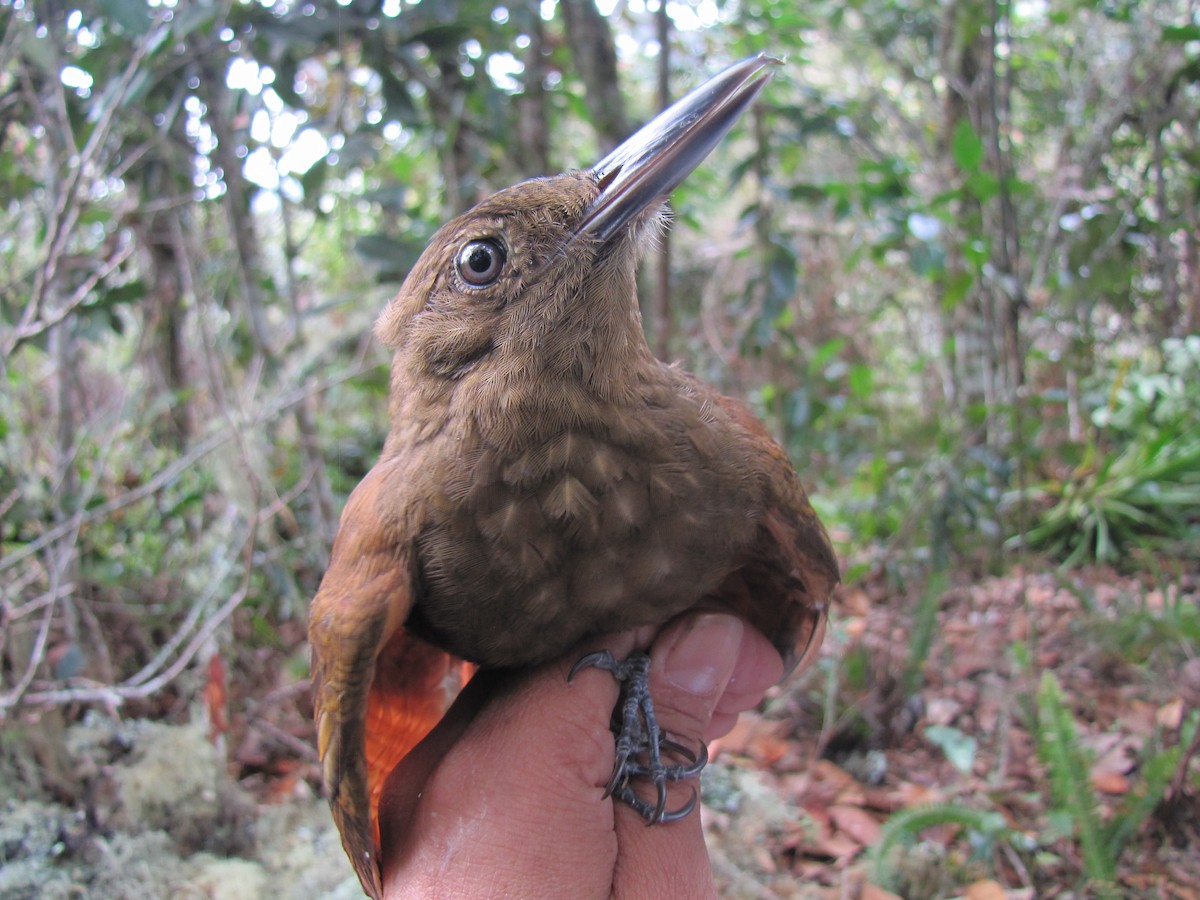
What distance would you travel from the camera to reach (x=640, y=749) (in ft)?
6.28

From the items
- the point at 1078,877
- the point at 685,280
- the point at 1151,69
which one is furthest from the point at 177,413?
the point at 1151,69

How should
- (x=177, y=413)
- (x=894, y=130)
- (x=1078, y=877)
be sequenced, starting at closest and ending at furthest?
(x=1078, y=877), (x=177, y=413), (x=894, y=130)

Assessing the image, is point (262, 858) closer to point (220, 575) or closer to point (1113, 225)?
point (220, 575)

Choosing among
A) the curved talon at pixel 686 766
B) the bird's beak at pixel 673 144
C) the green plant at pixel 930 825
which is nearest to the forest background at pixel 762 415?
the green plant at pixel 930 825

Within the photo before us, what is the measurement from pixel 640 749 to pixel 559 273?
1031 millimetres

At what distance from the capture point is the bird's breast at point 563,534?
167cm

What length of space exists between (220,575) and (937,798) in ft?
8.92

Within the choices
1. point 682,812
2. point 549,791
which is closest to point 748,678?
point 682,812

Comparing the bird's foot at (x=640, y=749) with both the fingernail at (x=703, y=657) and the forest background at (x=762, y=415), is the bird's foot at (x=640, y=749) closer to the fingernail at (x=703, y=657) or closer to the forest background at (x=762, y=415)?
the fingernail at (x=703, y=657)

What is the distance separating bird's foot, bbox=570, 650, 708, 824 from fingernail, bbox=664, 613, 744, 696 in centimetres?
7

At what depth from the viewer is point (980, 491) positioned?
3.73 m

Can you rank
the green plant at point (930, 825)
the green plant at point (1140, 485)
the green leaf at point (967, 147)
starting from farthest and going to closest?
the green plant at point (1140, 485) → the green leaf at point (967, 147) → the green plant at point (930, 825)

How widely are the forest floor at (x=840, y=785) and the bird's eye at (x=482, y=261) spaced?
1899 millimetres

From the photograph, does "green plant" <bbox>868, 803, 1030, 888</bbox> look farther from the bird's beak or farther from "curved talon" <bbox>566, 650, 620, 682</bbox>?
the bird's beak
